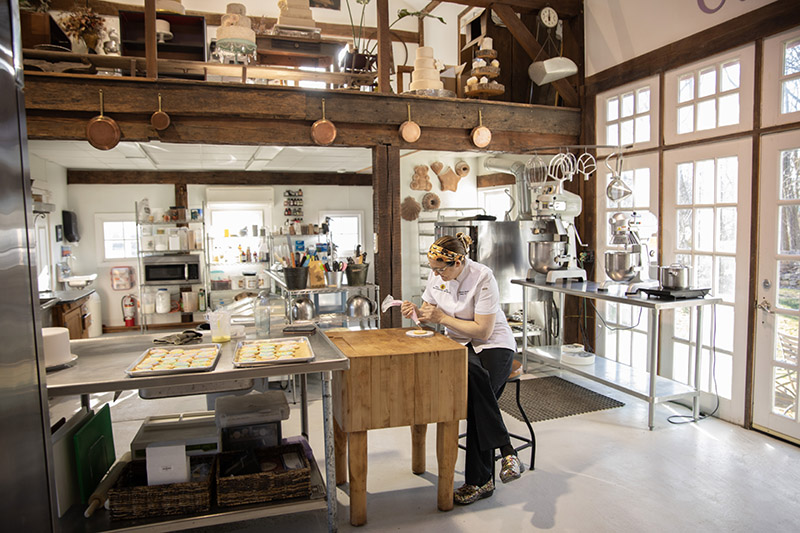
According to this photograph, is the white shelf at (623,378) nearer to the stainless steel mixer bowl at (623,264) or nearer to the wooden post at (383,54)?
the stainless steel mixer bowl at (623,264)

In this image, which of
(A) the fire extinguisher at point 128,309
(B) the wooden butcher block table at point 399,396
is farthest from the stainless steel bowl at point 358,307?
(A) the fire extinguisher at point 128,309

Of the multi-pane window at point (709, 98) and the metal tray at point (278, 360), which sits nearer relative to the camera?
the metal tray at point (278, 360)

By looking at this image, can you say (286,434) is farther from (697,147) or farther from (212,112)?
(697,147)

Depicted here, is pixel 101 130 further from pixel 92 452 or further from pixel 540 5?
pixel 540 5

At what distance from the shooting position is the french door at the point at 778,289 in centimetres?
363

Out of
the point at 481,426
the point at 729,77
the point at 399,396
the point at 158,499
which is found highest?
the point at 729,77

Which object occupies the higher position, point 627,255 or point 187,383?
point 627,255

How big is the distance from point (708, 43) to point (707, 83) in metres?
0.30

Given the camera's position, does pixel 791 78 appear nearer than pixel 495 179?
Yes

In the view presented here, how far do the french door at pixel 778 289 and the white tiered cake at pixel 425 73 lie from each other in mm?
2802

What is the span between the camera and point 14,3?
139cm

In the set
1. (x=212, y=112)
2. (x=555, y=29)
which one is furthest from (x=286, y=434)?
(x=555, y=29)

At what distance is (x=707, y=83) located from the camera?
4246 millimetres

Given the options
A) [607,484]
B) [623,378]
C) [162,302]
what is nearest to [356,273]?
[623,378]
